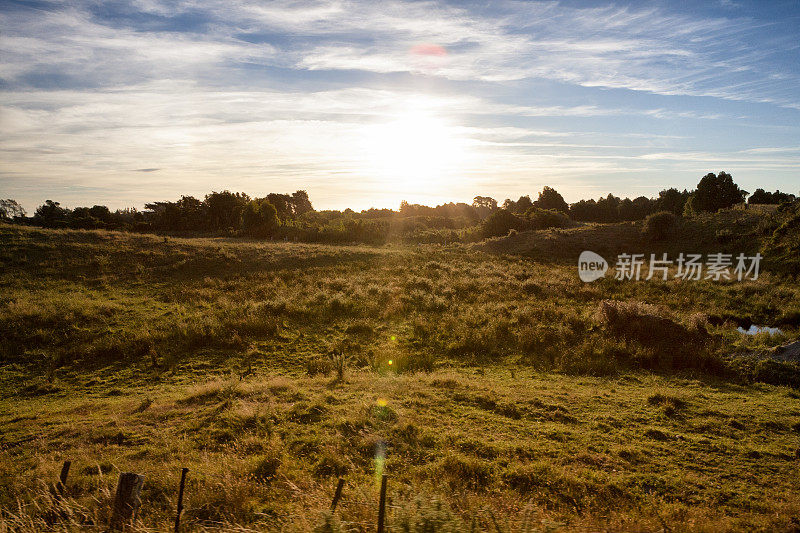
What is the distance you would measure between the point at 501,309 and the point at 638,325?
7554mm

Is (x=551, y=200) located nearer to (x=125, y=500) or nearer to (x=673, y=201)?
(x=673, y=201)

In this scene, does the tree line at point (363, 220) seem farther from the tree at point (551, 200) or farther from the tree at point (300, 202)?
the tree at point (300, 202)

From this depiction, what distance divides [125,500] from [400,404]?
743 cm

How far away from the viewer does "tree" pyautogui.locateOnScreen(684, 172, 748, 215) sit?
65.9 metres

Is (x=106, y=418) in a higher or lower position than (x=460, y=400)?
lower

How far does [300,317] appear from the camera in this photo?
23.3 m

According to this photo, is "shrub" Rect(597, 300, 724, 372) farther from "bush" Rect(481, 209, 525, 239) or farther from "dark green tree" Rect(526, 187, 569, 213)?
"dark green tree" Rect(526, 187, 569, 213)

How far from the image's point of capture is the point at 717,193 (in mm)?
65938

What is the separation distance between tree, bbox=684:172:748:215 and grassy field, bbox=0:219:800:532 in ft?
150

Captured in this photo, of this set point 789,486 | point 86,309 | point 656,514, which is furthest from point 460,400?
point 86,309

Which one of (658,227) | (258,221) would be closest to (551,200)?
(658,227)

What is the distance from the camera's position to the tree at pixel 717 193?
65875 millimetres

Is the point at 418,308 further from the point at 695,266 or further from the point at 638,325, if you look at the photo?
the point at 695,266

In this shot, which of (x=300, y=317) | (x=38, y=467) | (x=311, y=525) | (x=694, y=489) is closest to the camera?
(x=311, y=525)
